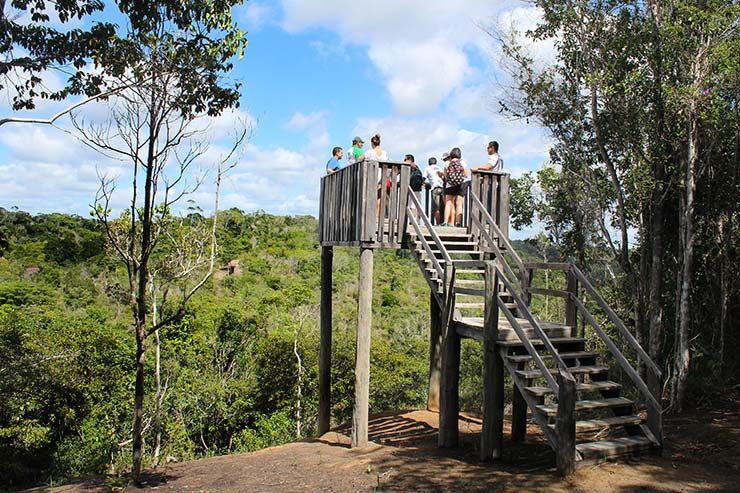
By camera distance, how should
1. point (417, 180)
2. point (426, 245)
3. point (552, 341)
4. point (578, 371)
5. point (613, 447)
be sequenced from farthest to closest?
point (417, 180), point (426, 245), point (552, 341), point (578, 371), point (613, 447)

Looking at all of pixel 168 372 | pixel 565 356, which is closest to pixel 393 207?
pixel 565 356

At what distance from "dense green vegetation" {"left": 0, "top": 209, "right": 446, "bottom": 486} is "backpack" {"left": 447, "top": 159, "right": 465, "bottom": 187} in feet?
13.7

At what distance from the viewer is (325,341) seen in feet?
41.2

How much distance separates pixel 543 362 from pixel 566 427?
93 cm

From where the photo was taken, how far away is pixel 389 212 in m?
10.1

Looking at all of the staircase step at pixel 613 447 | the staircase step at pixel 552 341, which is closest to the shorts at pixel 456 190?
the staircase step at pixel 552 341

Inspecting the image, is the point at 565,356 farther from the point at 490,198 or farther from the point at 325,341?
the point at 325,341

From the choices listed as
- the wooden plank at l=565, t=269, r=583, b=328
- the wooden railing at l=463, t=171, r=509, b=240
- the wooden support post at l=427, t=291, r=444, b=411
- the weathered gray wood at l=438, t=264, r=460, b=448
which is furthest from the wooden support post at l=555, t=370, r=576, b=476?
the wooden support post at l=427, t=291, r=444, b=411

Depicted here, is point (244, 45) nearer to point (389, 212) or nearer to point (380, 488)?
point (389, 212)

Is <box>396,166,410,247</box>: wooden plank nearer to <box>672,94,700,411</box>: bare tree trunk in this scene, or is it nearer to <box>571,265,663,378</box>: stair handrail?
<box>571,265,663,378</box>: stair handrail

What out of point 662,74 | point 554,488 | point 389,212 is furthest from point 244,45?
point 662,74

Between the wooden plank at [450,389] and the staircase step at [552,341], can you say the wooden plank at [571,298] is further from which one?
the wooden plank at [450,389]

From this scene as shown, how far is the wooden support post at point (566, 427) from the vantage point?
6707 mm

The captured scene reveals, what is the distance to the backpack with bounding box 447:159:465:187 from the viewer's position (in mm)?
10680
